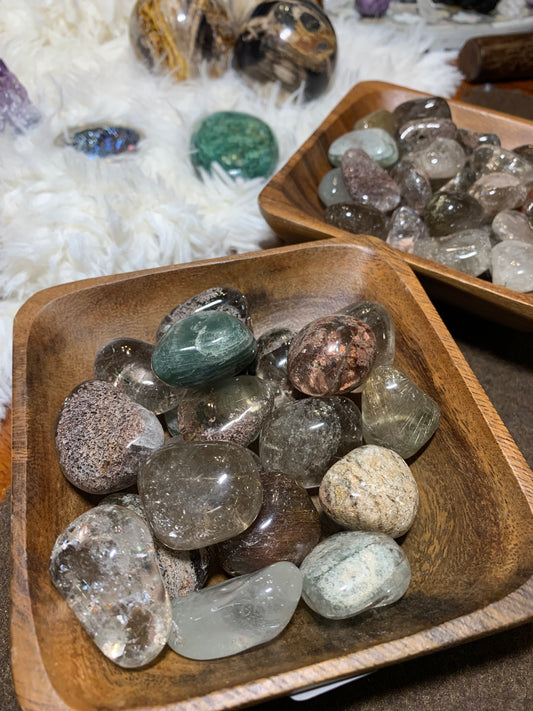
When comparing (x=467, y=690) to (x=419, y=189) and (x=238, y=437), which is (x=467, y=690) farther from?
(x=419, y=189)

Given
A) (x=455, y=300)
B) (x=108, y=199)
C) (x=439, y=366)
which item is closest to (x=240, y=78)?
(x=108, y=199)

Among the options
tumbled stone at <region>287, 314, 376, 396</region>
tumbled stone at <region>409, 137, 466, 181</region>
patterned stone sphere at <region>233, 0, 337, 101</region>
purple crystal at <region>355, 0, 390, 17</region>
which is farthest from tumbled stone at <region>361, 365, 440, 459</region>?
purple crystal at <region>355, 0, 390, 17</region>

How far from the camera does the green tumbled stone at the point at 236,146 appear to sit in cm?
77

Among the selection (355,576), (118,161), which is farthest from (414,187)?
(355,576)

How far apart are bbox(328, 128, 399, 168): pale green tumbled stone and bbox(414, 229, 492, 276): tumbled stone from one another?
0.52ft

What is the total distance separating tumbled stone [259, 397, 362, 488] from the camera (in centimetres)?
45

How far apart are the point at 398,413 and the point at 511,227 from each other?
329mm

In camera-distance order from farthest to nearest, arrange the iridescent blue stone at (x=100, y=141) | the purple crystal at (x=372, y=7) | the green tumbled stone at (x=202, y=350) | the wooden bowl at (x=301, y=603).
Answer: the purple crystal at (x=372, y=7) → the iridescent blue stone at (x=100, y=141) → the green tumbled stone at (x=202, y=350) → the wooden bowl at (x=301, y=603)

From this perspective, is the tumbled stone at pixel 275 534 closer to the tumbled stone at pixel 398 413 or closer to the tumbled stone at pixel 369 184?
the tumbled stone at pixel 398 413

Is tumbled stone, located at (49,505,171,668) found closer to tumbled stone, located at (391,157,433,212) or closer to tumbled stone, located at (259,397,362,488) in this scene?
tumbled stone, located at (259,397,362,488)

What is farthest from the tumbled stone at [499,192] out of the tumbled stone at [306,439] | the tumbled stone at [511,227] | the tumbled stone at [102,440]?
the tumbled stone at [102,440]

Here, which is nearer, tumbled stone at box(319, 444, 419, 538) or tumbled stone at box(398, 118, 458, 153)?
tumbled stone at box(319, 444, 419, 538)

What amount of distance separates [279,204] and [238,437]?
0.99 ft

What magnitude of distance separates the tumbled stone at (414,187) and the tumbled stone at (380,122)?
0.11m
